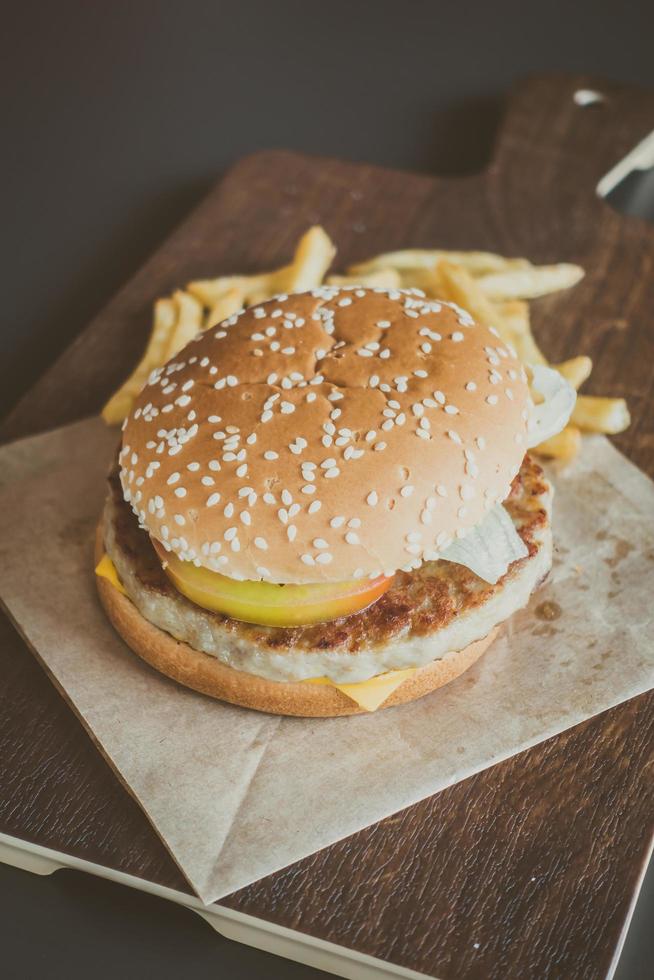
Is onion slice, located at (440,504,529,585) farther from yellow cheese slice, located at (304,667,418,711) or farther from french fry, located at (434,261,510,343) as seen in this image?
french fry, located at (434,261,510,343)

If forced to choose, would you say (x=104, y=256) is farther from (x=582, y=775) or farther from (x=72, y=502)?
(x=582, y=775)

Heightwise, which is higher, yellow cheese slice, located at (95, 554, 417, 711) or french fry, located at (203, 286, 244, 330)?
french fry, located at (203, 286, 244, 330)

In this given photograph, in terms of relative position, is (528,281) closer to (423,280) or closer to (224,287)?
(423,280)

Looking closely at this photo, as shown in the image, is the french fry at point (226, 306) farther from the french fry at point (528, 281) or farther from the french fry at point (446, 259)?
the french fry at point (528, 281)

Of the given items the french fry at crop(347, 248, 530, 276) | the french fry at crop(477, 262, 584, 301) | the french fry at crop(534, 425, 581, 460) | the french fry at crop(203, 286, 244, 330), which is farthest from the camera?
the french fry at crop(347, 248, 530, 276)

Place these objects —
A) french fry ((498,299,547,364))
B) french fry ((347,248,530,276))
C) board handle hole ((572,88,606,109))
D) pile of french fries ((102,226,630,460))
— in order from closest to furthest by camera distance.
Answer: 1. pile of french fries ((102,226,630,460))
2. french fry ((498,299,547,364))
3. french fry ((347,248,530,276))
4. board handle hole ((572,88,606,109))

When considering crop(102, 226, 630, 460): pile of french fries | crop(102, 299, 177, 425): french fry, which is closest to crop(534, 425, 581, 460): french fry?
crop(102, 226, 630, 460): pile of french fries

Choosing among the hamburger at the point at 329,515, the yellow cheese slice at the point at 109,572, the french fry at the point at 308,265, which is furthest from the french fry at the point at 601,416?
the yellow cheese slice at the point at 109,572
